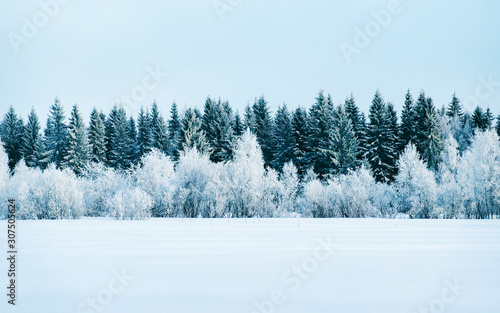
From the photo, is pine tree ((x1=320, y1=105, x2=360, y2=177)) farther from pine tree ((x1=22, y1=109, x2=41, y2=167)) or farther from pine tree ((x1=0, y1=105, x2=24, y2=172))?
pine tree ((x1=0, y1=105, x2=24, y2=172))

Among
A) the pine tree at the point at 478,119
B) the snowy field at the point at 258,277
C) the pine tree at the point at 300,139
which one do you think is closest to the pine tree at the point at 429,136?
the pine tree at the point at 478,119

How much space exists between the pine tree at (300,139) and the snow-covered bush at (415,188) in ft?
49.3

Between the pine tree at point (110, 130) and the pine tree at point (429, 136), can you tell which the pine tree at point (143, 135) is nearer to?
the pine tree at point (110, 130)

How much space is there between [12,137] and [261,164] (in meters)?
41.5

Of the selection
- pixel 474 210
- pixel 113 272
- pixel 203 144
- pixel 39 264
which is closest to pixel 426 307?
pixel 113 272

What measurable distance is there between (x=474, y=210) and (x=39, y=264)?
33070mm

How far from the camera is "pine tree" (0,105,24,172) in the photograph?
2443 inches

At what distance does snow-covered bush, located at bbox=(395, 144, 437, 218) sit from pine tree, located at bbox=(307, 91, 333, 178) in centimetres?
1195

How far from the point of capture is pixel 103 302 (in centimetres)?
789

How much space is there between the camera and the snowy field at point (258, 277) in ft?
Result: 25.3

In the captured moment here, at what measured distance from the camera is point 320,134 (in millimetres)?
52031

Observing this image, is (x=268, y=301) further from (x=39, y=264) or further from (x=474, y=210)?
(x=474, y=210)

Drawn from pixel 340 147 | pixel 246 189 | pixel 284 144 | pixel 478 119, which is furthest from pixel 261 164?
pixel 478 119

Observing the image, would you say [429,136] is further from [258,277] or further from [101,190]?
[258,277]
